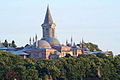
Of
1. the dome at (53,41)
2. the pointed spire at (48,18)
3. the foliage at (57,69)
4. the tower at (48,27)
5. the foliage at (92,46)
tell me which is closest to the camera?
the foliage at (57,69)

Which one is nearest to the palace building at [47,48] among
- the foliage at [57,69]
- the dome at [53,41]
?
the dome at [53,41]

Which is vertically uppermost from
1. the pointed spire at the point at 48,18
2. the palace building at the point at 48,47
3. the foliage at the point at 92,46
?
the pointed spire at the point at 48,18

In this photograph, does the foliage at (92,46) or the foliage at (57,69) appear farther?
the foliage at (92,46)

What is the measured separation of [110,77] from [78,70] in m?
5.66

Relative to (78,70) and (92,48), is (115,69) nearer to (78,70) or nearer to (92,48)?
(78,70)

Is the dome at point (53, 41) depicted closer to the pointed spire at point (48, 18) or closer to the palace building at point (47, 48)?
the palace building at point (47, 48)

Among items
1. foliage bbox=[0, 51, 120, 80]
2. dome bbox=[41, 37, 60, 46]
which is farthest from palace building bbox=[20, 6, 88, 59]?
foliage bbox=[0, 51, 120, 80]

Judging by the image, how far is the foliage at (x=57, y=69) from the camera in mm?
62884

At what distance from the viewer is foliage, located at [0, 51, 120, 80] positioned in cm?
6288

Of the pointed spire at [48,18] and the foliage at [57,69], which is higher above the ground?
the pointed spire at [48,18]

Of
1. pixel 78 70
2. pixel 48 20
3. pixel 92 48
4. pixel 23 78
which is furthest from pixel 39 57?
pixel 92 48

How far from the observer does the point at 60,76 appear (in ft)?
218

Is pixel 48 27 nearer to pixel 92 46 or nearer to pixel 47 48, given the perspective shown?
pixel 47 48

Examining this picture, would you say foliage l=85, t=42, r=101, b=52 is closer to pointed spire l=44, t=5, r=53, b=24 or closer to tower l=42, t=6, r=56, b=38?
tower l=42, t=6, r=56, b=38
